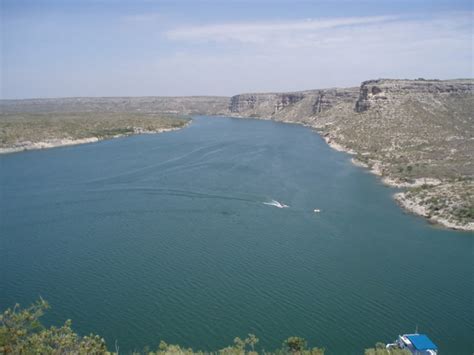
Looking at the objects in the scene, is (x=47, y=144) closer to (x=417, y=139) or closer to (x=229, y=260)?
(x=229, y=260)

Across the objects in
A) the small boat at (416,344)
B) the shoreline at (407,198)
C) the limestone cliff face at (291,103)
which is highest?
the limestone cliff face at (291,103)

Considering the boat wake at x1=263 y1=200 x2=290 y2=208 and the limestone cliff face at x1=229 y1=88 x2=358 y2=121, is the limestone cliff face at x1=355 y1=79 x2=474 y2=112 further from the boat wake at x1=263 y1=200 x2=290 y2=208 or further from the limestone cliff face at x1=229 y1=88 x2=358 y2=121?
the boat wake at x1=263 y1=200 x2=290 y2=208

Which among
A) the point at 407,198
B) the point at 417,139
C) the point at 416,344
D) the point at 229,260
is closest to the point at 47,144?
the point at 229,260

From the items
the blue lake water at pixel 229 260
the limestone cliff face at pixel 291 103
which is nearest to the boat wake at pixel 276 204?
the blue lake water at pixel 229 260

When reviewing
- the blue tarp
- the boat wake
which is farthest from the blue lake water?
the blue tarp

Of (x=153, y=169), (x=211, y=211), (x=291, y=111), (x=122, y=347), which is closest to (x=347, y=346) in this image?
(x=122, y=347)

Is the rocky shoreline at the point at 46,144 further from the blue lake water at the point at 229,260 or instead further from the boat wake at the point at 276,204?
the boat wake at the point at 276,204
